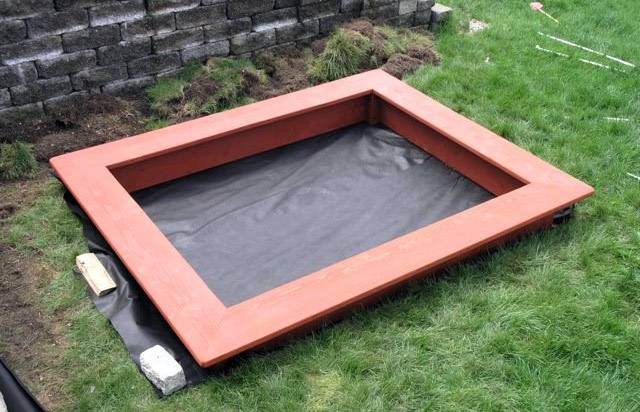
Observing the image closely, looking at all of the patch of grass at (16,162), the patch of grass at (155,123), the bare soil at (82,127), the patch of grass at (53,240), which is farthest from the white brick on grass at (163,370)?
the patch of grass at (155,123)

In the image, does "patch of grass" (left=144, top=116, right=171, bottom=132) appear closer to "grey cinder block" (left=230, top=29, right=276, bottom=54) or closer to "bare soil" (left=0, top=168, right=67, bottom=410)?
"grey cinder block" (left=230, top=29, right=276, bottom=54)

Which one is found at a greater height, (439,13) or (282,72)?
(439,13)

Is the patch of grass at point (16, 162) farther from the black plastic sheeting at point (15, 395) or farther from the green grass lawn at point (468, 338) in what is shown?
the black plastic sheeting at point (15, 395)

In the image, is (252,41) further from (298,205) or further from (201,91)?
(298,205)

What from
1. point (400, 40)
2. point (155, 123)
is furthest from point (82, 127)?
point (400, 40)

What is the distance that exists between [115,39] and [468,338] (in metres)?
2.95

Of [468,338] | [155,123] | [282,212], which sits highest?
[155,123]

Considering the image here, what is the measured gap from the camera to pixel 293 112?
13.1 ft

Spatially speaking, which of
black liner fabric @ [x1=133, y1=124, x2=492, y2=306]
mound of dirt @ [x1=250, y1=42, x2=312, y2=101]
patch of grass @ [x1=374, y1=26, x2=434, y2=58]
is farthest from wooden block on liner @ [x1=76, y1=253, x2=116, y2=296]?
patch of grass @ [x1=374, y1=26, x2=434, y2=58]

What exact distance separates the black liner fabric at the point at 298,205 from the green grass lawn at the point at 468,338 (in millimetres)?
447

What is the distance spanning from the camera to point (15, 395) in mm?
2205

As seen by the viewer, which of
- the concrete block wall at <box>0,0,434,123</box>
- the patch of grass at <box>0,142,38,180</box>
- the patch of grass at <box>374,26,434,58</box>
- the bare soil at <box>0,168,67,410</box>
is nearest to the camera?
the bare soil at <box>0,168,67,410</box>

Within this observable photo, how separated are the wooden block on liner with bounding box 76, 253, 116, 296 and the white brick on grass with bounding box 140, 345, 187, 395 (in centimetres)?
47

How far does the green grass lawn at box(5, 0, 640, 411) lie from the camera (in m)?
2.48
